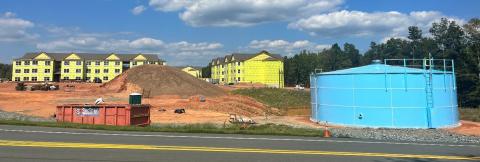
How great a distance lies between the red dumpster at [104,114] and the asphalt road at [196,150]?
28.4 ft

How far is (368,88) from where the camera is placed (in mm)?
29766

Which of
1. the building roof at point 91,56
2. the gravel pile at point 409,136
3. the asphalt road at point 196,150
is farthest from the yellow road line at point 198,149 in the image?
the building roof at point 91,56

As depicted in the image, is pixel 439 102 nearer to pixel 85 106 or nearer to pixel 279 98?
pixel 85 106

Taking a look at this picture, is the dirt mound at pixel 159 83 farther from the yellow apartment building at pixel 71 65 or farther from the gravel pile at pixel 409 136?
the yellow apartment building at pixel 71 65

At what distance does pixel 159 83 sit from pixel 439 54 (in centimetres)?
6346

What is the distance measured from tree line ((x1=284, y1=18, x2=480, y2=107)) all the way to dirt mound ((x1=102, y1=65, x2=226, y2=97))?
36245mm

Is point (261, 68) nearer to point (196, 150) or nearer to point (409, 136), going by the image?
point (409, 136)

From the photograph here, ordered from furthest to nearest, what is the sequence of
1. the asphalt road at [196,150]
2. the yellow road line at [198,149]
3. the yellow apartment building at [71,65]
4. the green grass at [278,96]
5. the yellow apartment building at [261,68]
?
the yellow apartment building at [261,68] < the yellow apartment building at [71,65] < the green grass at [278,96] < the yellow road line at [198,149] < the asphalt road at [196,150]

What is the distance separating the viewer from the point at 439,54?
322 ft

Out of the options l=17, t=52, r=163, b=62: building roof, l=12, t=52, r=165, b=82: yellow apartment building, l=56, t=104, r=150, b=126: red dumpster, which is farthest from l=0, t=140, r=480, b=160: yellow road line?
l=17, t=52, r=163, b=62: building roof

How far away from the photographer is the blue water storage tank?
29.2 meters

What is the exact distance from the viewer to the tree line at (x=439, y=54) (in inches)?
2980

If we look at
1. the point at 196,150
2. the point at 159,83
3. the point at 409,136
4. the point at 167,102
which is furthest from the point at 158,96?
the point at 196,150

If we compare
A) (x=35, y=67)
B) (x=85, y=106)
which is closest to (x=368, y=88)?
(x=85, y=106)
